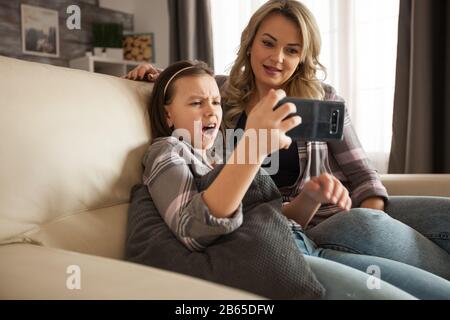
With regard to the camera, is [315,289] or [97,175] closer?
[315,289]

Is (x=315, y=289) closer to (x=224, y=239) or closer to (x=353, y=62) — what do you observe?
(x=224, y=239)

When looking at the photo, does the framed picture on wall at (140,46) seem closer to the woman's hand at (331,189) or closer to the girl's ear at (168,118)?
the girl's ear at (168,118)

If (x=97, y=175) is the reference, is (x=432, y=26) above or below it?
above

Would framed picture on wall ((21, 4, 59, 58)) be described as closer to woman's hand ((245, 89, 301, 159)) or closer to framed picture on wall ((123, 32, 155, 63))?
framed picture on wall ((123, 32, 155, 63))

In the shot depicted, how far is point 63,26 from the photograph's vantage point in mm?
3174

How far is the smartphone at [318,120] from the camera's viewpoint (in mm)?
793

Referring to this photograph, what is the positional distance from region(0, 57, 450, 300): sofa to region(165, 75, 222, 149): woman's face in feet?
0.30

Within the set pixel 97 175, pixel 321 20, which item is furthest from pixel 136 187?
pixel 321 20

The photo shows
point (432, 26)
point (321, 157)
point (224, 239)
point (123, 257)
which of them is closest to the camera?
point (224, 239)

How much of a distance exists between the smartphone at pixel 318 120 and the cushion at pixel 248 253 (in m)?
0.12

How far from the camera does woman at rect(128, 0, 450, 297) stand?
94 cm

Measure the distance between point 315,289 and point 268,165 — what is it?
656 millimetres

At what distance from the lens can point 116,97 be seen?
3.29 feet

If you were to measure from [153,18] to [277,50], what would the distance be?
244 centimetres
